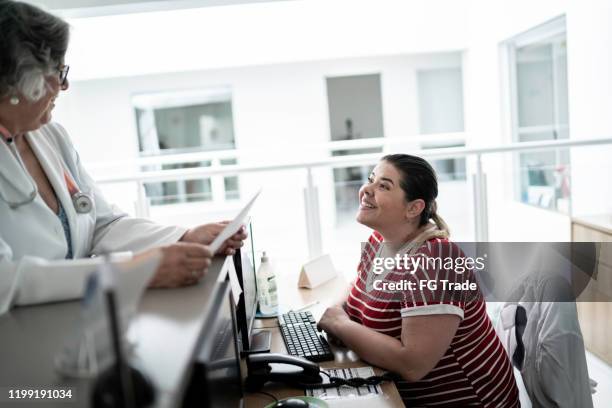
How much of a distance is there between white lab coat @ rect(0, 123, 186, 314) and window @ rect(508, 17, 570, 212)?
10.4 ft

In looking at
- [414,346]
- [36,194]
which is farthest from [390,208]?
[36,194]

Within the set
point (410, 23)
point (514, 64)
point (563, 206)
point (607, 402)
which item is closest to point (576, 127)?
point (563, 206)

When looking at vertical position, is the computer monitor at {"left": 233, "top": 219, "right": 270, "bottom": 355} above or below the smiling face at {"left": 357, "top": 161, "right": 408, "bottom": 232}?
below

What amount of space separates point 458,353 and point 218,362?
808mm

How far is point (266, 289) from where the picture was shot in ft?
6.07

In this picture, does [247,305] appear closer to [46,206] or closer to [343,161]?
[46,206]

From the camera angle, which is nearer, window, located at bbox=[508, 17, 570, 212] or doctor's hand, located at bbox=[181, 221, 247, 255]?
doctor's hand, located at bbox=[181, 221, 247, 255]

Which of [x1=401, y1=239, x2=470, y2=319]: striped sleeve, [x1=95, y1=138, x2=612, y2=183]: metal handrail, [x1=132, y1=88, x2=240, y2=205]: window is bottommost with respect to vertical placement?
[x1=401, y1=239, x2=470, y2=319]: striped sleeve

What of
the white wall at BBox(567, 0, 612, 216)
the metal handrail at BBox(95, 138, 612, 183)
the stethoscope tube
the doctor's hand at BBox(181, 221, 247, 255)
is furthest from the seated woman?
the white wall at BBox(567, 0, 612, 216)

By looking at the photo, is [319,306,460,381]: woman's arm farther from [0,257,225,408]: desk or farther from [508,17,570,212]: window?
[508,17,570,212]: window

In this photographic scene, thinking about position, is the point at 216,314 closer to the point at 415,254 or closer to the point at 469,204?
the point at 415,254

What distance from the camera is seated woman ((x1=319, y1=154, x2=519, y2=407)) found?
4.51 ft

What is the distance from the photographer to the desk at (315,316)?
4.10ft

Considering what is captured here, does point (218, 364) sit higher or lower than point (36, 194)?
lower
